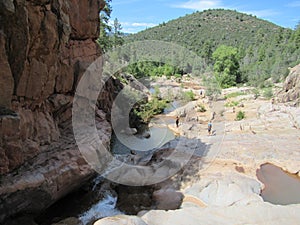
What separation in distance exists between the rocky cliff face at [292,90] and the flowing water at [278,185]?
49.5ft

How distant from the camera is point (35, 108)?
9.99m

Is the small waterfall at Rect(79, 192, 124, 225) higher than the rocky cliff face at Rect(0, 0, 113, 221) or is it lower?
lower

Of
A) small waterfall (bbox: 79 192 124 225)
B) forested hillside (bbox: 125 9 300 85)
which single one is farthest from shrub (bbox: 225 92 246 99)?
small waterfall (bbox: 79 192 124 225)

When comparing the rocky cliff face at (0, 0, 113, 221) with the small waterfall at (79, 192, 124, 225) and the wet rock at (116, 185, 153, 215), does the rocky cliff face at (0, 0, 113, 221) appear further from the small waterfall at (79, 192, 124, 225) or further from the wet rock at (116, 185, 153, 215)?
the wet rock at (116, 185, 153, 215)

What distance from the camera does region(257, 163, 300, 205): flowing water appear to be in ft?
32.1

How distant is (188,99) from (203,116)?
25.0 feet

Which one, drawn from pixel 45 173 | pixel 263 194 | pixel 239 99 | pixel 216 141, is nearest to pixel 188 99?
pixel 239 99

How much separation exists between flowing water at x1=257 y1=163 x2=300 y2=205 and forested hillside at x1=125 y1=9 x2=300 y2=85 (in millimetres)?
32237

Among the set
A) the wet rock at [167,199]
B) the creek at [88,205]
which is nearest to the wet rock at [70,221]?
the creek at [88,205]

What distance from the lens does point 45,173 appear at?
8922 mm

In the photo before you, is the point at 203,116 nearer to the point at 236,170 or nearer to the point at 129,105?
the point at 129,105

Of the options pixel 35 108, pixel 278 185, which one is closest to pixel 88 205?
pixel 35 108

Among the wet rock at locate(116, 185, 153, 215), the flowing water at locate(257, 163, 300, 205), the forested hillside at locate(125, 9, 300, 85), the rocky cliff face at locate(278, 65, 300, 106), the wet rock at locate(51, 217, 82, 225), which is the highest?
the forested hillside at locate(125, 9, 300, 85)

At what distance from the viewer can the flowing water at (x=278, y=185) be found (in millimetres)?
Result: 9795
